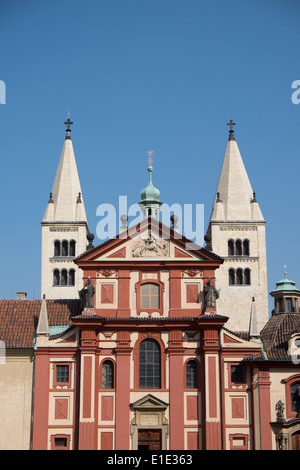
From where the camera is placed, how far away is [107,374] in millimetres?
48188

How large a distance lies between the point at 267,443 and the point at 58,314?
49.2ft

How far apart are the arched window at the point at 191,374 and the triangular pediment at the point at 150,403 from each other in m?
1.87

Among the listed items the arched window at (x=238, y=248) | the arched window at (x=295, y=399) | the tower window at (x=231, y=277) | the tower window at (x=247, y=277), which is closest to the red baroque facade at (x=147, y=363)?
the arched window at (x=295, y=399)

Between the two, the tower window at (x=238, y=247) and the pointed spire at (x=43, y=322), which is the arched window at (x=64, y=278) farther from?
the pointed spire at (x=43, y=322)

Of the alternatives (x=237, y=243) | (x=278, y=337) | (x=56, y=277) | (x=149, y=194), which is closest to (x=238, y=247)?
(x=237, y=243)

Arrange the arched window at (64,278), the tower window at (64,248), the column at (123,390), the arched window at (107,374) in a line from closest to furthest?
the column at (123,390)
the arched window at (107,374)
the arched window at (64,278)
the tower window at (64,248)

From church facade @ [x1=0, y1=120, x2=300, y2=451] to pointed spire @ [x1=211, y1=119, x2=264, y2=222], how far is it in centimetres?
3263

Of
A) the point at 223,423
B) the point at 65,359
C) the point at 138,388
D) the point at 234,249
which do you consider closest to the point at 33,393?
the point at 65,359

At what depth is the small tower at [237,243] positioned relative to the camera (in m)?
80.0

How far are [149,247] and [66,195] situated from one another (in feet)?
114

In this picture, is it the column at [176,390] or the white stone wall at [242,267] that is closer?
the column at [176,390]

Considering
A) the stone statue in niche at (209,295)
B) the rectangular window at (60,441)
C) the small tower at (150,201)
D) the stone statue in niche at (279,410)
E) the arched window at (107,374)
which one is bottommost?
the rectangular window at (60,441)

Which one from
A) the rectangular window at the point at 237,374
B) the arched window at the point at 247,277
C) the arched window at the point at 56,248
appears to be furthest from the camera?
the arched window at the point at 56,248
